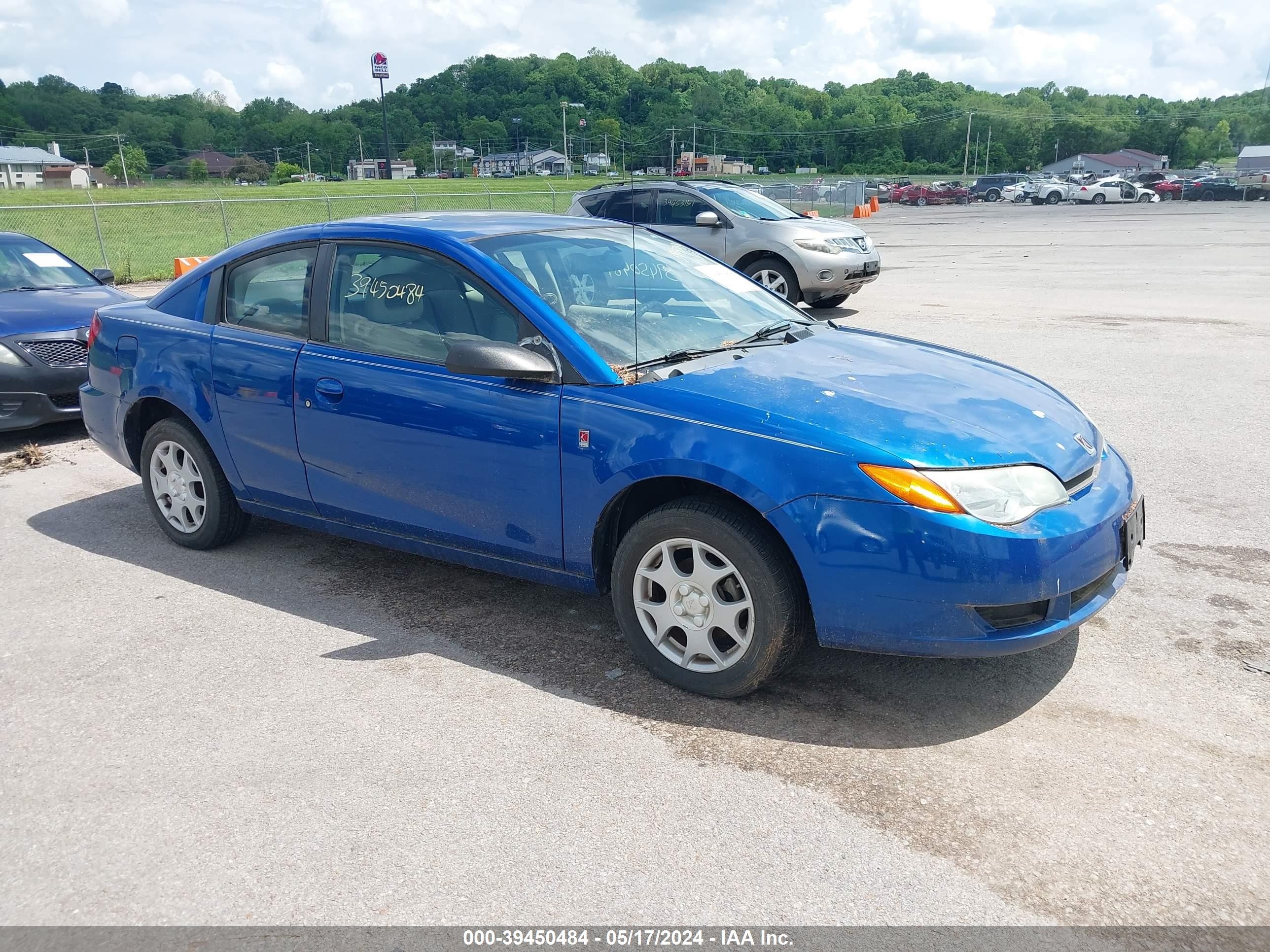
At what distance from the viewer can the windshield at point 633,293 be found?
4.01 m

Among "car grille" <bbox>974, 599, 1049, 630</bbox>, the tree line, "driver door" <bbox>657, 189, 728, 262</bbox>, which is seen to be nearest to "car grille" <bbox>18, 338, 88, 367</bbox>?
"car grille" <bbox>974, 599, 1049, 630</bbox>

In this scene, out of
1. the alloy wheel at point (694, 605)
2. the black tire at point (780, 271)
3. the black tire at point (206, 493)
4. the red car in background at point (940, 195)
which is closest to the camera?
the alloy wheel at point (694, 605)

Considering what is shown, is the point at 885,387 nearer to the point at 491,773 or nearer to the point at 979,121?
the point at 491,773

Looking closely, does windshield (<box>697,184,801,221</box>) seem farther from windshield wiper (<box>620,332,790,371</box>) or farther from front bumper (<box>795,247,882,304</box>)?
windshield wiper (<box>620,332,790,371</box>)

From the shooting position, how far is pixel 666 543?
3.55 m

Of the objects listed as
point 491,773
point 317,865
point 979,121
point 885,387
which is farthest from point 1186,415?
point 979,121

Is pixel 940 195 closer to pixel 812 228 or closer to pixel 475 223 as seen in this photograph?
pixel 812 228

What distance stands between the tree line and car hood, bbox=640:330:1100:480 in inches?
3216

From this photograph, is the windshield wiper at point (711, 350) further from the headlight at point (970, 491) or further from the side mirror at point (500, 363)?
the headlight at point (970, 491)

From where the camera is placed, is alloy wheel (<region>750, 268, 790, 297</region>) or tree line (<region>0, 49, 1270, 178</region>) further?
tree line (<region>0, 49, 1270, 178</region>)

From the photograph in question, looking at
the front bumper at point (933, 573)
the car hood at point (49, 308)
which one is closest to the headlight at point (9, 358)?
the car hood at point (49, 308)

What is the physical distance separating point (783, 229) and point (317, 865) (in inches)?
438

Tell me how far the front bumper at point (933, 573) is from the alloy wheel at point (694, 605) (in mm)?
270

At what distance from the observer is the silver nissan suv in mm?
12609
